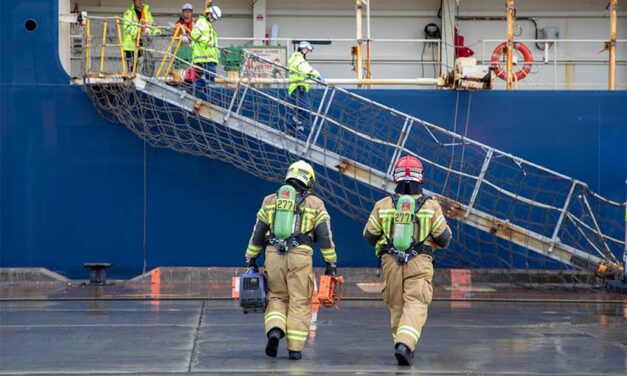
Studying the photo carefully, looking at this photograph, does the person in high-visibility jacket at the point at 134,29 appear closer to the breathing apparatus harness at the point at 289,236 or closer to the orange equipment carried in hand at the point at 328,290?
the breathing apparatus harness at the point at 289,236

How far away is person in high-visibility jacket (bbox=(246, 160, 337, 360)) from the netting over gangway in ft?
23.2

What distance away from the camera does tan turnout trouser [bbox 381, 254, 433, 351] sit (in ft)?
35.2

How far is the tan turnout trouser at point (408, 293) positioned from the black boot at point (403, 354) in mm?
52

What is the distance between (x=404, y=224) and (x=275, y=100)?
7.64m

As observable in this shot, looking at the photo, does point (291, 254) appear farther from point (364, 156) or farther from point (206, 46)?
point (364, 156)

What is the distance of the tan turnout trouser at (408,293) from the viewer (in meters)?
10.7

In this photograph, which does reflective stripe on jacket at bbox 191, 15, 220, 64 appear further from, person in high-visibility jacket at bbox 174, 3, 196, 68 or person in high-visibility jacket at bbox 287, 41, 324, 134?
person in high-visibility jacket at bbox 287, 41, 324, 134

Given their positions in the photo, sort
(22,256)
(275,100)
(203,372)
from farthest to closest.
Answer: (22,256), (275,100), (203,372)

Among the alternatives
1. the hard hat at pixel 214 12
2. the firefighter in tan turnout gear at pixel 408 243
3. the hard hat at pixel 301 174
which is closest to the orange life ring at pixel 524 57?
the hard hat at pixel 214 12

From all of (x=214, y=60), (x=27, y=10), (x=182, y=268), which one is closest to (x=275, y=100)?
(x=214, y=60)

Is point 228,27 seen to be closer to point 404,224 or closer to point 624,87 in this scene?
point 624,87

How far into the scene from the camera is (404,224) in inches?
432

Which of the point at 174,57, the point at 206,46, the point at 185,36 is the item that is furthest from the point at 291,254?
the point at 185,36

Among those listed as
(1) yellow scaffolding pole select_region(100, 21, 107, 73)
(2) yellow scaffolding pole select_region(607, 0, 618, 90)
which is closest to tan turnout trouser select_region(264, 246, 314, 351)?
(1) yellow scaffolding pole select_region(100, 21, 107, 73)
